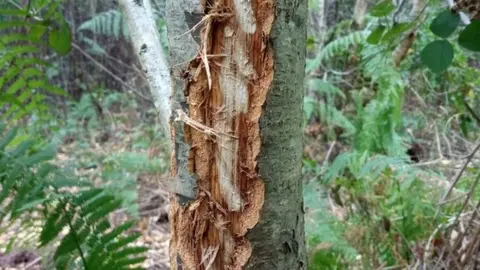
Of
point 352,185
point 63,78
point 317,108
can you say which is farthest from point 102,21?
point 352,185

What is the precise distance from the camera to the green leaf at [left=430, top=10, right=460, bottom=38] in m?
0.97

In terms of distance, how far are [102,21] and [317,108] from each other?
1.95 meters

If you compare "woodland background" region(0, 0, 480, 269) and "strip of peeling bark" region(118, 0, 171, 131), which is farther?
"woodland background" region(0, 0, 480, 269)

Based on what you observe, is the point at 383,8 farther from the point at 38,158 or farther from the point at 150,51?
the point at 38,158

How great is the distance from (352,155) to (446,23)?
845mm

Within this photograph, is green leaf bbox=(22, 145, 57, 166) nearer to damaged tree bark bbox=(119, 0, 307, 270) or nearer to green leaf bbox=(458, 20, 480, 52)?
damaged tree bark bbox=(119, 0, 307, 270)

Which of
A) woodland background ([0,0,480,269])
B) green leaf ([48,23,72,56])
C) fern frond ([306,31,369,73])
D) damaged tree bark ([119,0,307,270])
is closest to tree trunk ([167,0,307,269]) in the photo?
damaged tree bark ([119,0,307,270])

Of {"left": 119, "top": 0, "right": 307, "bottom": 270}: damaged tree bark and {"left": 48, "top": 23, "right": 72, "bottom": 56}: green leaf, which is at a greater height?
{"left": 48, "top": 23, "right": 72, "bottom": 56}: green leaf

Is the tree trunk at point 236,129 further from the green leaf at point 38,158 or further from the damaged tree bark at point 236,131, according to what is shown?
the green leaf at point 38,158

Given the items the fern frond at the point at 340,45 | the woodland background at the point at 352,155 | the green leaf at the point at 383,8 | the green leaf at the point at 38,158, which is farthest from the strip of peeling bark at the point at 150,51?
the fern frond at the point at 340,45

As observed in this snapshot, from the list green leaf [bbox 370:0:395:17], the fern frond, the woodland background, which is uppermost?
the fern frond

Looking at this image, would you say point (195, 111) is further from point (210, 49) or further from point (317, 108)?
point (317, 108)

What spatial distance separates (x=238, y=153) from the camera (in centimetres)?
59

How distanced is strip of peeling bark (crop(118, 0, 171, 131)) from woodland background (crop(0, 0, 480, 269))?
16cm
